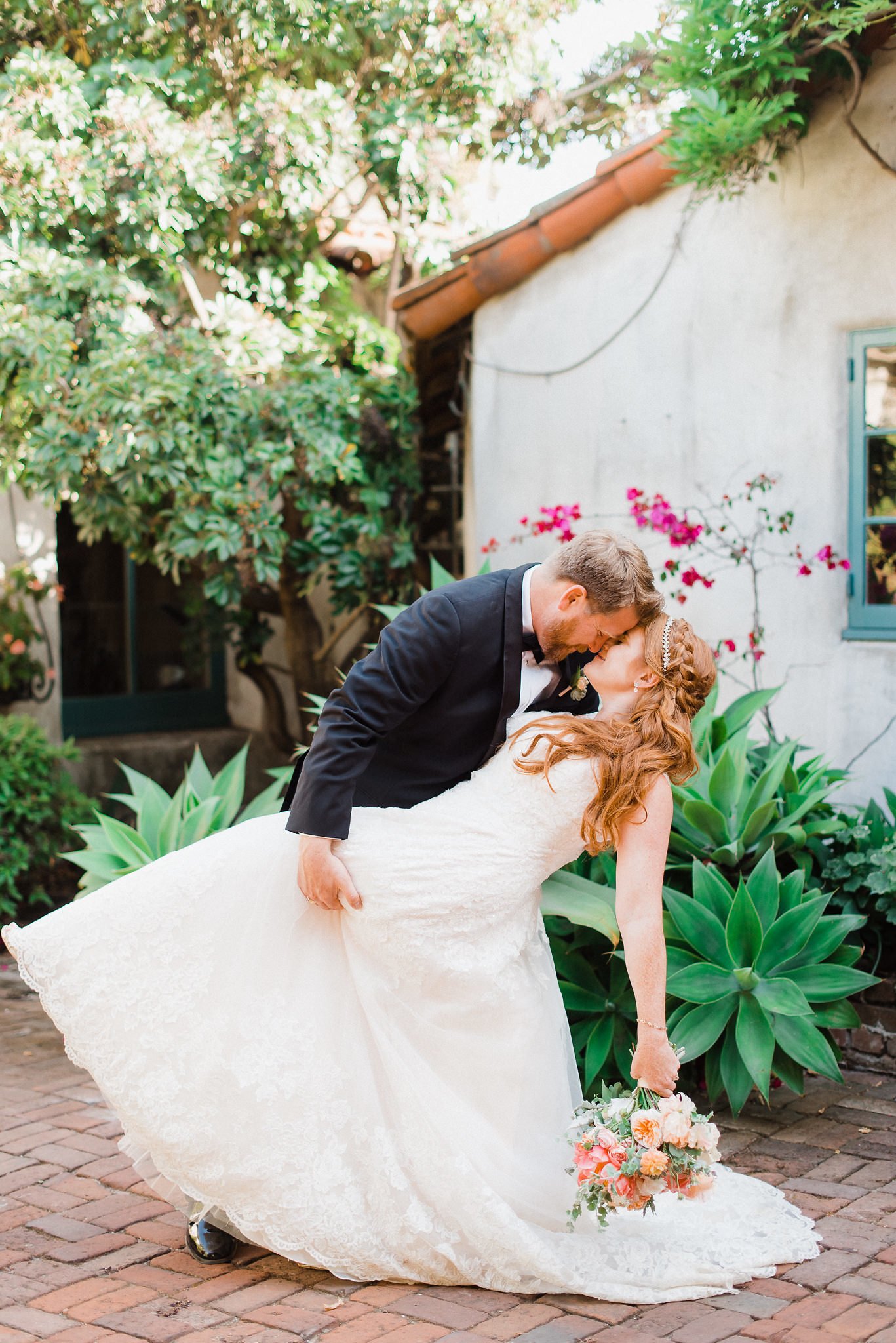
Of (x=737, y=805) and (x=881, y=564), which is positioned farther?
(x=881, y=564)

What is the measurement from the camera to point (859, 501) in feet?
18.0

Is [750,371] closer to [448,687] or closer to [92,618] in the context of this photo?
[448,687]

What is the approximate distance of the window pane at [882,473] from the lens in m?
5.46

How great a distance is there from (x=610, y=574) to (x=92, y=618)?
6.12 m

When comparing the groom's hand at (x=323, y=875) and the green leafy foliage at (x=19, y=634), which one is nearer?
the groom's hand at (x=323, y=875)

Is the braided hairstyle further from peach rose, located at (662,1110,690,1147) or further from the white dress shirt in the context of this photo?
peach rose, located at (662,1110,690,1147)

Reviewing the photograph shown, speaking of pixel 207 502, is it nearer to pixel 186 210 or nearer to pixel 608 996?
pixel 186 210

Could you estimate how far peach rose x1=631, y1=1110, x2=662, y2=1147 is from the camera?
275 cm

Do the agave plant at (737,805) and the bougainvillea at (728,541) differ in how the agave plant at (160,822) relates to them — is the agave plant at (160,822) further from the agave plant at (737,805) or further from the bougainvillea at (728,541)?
the bougainvillea at (728,541)

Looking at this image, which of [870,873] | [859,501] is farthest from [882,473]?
[870,873]

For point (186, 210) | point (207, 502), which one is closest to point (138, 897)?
point (207, 502)

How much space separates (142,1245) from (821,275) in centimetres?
456

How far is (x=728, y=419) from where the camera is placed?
19.2 feet

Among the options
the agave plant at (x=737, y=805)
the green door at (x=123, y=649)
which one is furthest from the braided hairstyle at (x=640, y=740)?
the green door at (x=123, y=649)
